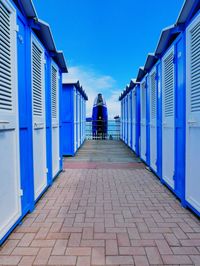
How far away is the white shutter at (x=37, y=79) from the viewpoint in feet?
13.0

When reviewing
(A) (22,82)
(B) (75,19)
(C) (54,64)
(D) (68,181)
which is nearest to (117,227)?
(A) (22,82)

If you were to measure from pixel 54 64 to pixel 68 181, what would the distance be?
2438 mm

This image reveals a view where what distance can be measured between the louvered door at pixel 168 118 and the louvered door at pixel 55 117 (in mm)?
2214

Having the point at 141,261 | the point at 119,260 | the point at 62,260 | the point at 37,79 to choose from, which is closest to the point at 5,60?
the point at 37,79

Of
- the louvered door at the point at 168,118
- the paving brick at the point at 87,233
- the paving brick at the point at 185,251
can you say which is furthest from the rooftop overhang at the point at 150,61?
the paving brick at the point at 185,251

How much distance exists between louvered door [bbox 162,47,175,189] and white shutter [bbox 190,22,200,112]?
0.88 m

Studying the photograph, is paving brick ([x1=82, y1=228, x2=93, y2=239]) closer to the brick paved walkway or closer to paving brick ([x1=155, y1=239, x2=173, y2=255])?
the brick paved walkway

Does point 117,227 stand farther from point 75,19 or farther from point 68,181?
point 75,19

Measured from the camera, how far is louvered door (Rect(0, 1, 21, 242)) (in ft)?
8.68

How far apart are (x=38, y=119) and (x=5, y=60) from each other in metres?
1.47

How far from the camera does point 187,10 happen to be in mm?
3449

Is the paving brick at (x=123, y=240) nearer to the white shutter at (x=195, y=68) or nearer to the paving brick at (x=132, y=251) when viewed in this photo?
the paving brick at (x=132, y=251)

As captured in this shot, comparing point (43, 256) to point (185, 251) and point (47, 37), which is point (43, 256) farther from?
point (47, 37)

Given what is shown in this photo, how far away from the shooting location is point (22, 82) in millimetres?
3299
